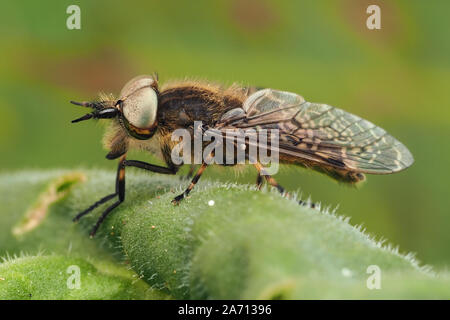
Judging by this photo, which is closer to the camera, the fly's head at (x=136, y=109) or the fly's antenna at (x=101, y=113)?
the fly's head at (x=136, y=109)

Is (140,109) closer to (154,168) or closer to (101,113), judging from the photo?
(101,113)

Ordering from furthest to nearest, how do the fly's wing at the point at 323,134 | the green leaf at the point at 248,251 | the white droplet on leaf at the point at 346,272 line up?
the fly's wing at the point at 323,134 < the white droplet on leaf at the point at 346,272 < the green leaf at the point at 248,251

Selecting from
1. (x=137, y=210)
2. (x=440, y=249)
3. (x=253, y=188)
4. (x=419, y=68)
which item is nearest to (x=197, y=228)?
(x=253, y=188)

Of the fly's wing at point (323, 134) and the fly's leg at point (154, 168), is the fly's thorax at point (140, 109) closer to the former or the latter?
the fly's leg at point (154, 168)

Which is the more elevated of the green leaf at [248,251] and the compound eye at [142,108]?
the compound eye at [142,108]

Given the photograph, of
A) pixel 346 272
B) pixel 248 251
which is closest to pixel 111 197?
pixel 248 251

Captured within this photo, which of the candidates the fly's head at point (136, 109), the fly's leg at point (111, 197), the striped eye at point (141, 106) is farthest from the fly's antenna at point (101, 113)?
the fly's leg at point (111, 197)
